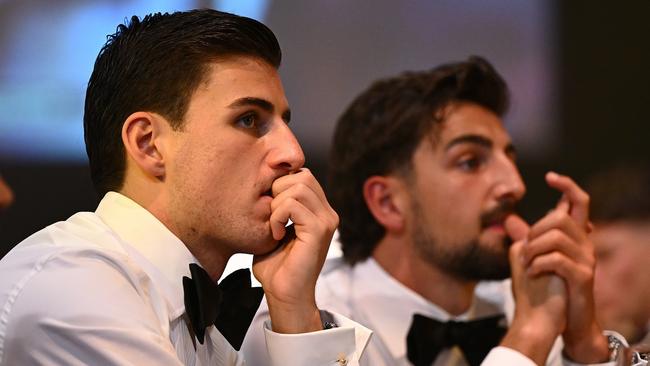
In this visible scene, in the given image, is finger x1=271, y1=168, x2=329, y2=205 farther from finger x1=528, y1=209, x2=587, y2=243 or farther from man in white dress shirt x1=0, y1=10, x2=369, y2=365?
finger x1=528, y1=209, x2=587, y2=243

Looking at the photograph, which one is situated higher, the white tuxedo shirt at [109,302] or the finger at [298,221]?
the finger at [298,221]

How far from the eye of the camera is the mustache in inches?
99.7

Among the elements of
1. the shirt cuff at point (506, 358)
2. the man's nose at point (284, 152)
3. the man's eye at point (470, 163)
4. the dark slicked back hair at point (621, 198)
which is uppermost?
the dark slicked back hair at point (621, 198)

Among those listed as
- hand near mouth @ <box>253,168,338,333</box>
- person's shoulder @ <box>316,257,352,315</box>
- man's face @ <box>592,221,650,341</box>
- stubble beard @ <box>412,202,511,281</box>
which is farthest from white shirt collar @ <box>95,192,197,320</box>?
→ man's face @ <box>592,221,650,341</box>

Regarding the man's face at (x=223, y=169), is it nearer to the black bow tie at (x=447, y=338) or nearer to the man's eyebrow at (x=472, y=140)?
the black bow tie at (x=447, y=338)

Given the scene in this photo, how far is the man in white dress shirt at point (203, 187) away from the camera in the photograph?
166 cm

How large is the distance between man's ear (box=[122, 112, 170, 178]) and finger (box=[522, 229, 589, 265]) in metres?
0.97

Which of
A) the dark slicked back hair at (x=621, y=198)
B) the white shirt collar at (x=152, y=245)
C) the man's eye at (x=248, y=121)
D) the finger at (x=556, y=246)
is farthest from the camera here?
the dark slicked back hair at (x=621, y=198)

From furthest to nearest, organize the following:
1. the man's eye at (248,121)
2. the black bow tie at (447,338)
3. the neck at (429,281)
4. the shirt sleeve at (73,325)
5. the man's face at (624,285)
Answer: the man's face at (624,285) → the neck at (429,281) → the black bow tie at (447,338) → the man's eye at (248,121) → the shirt sleeve at (73,325)

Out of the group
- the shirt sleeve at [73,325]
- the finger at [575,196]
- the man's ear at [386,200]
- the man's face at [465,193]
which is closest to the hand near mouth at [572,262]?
the finger at [575,196]

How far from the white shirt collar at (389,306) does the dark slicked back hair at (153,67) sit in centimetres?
94

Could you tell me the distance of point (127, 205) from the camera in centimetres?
171

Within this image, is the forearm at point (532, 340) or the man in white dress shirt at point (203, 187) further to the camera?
the forearm at point (532, 340)

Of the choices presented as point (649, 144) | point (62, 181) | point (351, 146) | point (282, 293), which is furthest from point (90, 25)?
point (649, 144)
